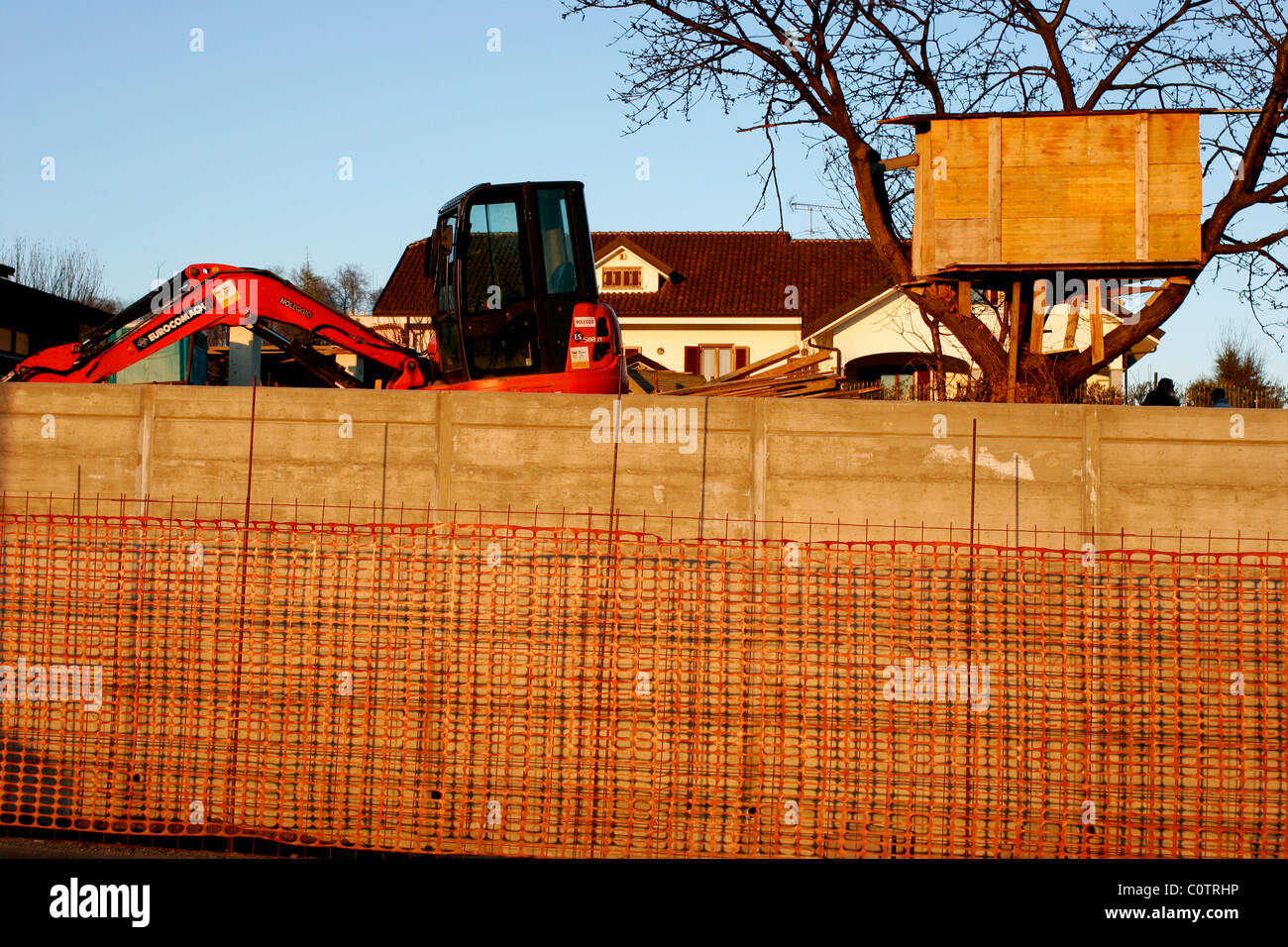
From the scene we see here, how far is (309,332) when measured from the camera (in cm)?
1138

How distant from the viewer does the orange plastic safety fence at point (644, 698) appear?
6777mm

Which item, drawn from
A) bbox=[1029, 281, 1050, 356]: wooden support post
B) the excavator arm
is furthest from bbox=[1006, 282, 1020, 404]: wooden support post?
the excavator arm

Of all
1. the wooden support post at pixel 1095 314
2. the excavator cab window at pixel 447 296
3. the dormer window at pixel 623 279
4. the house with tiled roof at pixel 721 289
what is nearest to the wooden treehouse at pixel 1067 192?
the wooden support post at pixel 1095 314

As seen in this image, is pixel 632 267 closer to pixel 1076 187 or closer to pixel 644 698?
pixel 1076 187

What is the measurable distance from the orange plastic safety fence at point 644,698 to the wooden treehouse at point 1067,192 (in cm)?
428

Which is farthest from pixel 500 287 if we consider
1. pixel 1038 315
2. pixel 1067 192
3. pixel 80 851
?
pixel 80 851

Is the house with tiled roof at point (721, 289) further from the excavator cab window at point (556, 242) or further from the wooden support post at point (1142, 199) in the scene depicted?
the wooden support post at point (1142, 199)

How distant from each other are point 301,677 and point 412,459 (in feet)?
5.41

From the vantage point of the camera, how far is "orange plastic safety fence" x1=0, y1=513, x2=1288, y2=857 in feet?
22.2
